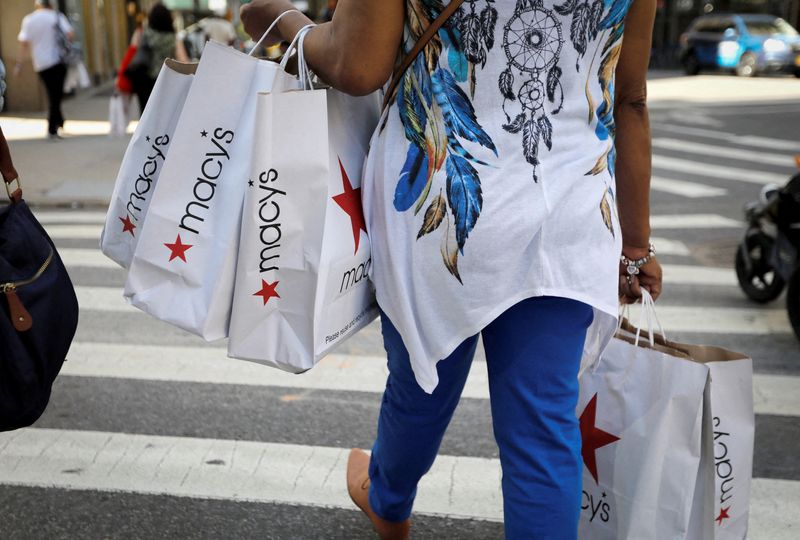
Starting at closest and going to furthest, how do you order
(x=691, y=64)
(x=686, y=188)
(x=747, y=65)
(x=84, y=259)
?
(x=84, y=259), (x=686, y=188), (x=747, y=65), (x=691, y=64)

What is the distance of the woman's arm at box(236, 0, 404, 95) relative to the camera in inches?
77.3

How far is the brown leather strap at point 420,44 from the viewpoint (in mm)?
1927

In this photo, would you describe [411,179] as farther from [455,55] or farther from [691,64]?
[691,64]

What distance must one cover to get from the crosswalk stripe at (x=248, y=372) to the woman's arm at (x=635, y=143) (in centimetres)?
199

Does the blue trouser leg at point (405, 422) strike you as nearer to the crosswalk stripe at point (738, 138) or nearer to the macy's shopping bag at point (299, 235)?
the macy's shopping bag at point (299, 235)

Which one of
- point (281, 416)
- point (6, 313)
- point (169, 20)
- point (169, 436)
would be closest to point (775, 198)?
point (281, 416)

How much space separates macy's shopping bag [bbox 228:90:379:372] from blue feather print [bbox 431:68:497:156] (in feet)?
0.78

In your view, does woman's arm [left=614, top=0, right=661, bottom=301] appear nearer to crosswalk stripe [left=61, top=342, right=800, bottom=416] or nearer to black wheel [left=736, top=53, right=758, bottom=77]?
crosswalk stripe [left=61, top=342, right=800, bottom=416]

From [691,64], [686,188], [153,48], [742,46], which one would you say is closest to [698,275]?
[686,188]

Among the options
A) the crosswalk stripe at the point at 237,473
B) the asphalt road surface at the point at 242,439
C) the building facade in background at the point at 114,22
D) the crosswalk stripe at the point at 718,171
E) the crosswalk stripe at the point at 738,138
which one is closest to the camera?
the asphalt road surface at the point at 242,439

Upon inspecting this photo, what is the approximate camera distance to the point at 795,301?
201 inches

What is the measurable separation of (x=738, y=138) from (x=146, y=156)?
13.0m

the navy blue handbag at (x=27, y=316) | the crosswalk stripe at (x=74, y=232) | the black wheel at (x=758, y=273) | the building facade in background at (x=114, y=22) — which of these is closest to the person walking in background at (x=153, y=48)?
the crosswalk stripe at (x=74, y=232)

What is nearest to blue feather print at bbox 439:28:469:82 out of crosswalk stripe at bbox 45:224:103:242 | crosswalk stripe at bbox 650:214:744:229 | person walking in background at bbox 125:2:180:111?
crosswalk stripe at bbox 45:224:103:242
